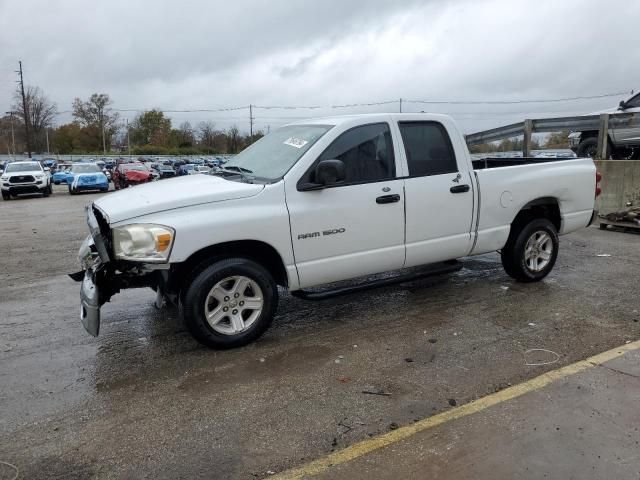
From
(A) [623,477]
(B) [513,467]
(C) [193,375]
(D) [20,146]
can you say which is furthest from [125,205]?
(D) [20,146]

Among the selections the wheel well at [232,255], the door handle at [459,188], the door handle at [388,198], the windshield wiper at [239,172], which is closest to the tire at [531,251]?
the door handle at [459,188]

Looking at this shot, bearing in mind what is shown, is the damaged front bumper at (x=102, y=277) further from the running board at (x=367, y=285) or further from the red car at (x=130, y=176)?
the red car at (x=130, y=176)

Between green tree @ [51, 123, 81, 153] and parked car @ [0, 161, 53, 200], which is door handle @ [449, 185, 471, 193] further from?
green tree @ [51, 123, 81, 153]

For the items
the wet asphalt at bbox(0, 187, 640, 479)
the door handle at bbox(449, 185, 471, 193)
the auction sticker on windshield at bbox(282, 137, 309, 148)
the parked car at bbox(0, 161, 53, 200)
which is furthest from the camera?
the parked car at bbox(0, 161, 53, 200)

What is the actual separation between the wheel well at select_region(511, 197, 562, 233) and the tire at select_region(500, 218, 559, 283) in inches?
2.8

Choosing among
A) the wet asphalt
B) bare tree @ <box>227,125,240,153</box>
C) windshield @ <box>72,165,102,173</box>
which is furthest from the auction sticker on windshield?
bare tree @ <box>227,125,240,153</box>

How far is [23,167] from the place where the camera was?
2464 centimetres

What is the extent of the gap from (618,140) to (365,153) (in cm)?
938

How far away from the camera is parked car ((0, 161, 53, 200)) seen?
23141 millimetres

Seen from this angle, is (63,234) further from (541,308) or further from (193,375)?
(541,308)

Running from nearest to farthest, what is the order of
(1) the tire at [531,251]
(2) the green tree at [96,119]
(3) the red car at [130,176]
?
(1) the tire at [531,251] < (3) the red car at [130,176] < (2) the green tree at [96,119]

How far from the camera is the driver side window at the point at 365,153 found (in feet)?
16.3

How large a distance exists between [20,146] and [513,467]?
122 meters

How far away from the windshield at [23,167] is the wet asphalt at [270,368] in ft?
66.1
